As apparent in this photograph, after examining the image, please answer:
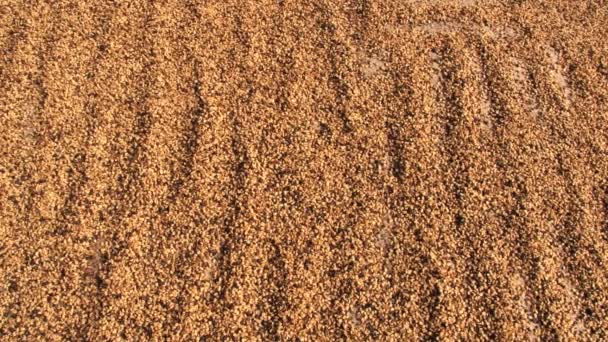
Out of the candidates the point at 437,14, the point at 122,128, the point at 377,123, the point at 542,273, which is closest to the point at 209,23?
the point at 122,128

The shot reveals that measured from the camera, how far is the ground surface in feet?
14.6

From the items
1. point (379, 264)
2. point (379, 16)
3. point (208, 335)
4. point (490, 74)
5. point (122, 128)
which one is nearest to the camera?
point (208, 335)

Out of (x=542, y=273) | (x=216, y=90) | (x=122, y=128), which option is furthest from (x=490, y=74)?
(x=122, y=128)

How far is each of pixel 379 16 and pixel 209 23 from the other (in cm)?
191

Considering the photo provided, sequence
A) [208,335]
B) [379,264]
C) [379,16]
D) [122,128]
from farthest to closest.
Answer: [379,16], [122,128], [379,264], [208,335]

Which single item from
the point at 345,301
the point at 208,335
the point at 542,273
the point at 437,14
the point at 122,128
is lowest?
the point at 208,335

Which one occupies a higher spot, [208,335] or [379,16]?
[379,16]

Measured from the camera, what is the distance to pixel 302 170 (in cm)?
509

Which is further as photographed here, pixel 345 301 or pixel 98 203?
pixel 98 203

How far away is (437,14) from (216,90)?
2739 mm

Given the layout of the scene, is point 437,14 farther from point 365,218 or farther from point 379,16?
point 365,218

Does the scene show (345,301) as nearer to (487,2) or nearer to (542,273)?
(542,273)

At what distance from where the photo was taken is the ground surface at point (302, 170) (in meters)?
4.44

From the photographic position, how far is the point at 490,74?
596 cm
